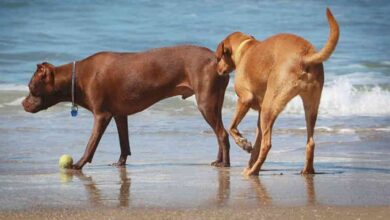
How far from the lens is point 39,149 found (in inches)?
395

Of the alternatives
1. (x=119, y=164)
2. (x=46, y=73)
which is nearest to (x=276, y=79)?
(x=119, y=164)

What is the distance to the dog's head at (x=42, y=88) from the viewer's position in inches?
364

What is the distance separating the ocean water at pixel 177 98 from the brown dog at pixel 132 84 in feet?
1.64

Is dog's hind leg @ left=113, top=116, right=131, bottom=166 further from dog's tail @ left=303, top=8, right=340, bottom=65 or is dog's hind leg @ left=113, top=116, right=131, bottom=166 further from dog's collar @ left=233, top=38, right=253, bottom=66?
dog's tail @ left=303, top=8, right=340, bottom=65

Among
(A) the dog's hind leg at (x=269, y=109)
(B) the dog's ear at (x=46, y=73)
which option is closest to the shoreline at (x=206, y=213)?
(A) the dog's hind leg at (x=269, y=109)

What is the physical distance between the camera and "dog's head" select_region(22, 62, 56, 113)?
364 inches

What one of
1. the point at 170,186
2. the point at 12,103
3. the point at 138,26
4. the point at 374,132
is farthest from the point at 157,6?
the point at 170,186

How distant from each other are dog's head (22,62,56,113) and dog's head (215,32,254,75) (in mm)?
1678

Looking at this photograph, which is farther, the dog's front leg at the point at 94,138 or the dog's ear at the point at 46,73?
the dog's ear at the point at 46,73

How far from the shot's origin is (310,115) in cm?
780

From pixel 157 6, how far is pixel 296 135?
56.0 feet

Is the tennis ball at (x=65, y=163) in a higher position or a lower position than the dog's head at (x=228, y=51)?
lower

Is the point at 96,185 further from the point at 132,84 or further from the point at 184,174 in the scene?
the point at 132,84

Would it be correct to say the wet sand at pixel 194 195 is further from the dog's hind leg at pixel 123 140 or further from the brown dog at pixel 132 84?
the brown dog at pixel 132 84
